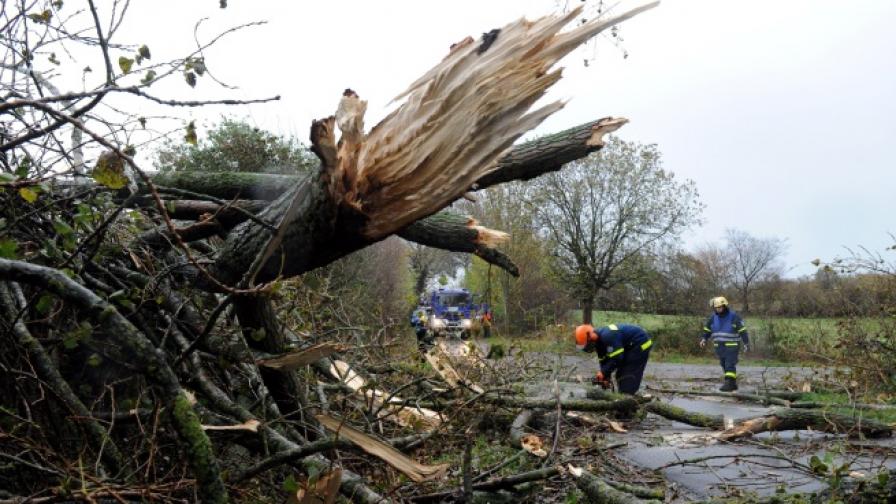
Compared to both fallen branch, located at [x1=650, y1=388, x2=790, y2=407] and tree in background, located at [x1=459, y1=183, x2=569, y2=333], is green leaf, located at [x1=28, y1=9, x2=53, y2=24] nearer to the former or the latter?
fallen branch, located at [x1=650, y1=388, x2=790, y2=407]

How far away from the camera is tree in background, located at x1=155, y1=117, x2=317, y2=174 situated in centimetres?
1329

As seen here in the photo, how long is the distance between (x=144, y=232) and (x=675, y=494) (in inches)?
154

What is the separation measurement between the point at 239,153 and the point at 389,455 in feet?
37.6

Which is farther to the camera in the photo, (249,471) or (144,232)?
(144,232)

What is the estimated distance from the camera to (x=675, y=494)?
4.70 metres

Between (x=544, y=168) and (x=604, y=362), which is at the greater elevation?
(x=544, y=168)

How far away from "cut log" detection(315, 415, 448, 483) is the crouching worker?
6.22 metres

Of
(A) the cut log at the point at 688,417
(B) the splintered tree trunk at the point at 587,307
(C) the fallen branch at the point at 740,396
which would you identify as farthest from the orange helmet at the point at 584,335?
(B) the splintered tree trunk at the point at 587,307

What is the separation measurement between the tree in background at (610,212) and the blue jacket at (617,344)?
1738 cm

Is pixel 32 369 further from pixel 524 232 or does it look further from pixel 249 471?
pixel 524 232

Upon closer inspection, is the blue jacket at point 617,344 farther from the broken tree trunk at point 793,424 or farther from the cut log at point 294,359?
the cut log at point 294,359

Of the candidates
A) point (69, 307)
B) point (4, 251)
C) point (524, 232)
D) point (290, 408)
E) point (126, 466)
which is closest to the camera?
point (4, 251)

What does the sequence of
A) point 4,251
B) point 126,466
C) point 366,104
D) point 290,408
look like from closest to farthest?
1. point 4,251
2. point 126,466
3. point 366,104
4. point 290,408

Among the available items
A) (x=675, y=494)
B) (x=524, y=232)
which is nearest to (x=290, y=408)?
(x=675, y=494)
